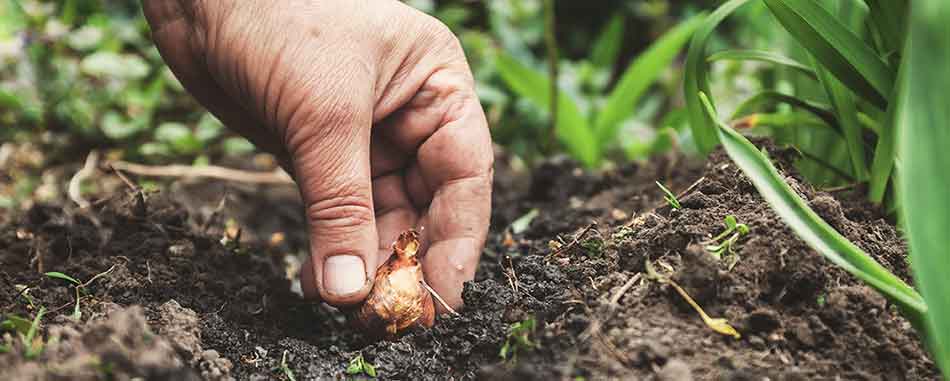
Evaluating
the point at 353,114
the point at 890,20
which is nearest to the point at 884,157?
the point at 890,20

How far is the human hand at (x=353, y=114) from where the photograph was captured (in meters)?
1.37

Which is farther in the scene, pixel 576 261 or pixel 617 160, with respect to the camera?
pixel 617 160

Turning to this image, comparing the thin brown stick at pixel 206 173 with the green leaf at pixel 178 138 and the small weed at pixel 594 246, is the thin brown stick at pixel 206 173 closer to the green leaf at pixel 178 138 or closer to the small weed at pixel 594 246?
the green leaf at pixel 178 138

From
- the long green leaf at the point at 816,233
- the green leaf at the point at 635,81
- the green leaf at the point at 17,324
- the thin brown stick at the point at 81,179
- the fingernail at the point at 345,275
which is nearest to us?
the long green leaf at the point at 816,233

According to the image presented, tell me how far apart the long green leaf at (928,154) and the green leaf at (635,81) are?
5.36 feet

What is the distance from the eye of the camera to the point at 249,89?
1.44 m

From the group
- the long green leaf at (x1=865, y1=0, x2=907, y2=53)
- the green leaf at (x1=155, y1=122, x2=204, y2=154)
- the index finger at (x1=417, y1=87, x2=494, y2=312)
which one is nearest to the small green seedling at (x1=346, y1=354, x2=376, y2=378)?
the index finger at (x1=417, y1=87, x2=494, y2=312)

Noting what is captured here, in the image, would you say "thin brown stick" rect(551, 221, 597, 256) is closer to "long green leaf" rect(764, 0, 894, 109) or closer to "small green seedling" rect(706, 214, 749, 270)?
"small green seedling" rect(706, 214, 749, 270)

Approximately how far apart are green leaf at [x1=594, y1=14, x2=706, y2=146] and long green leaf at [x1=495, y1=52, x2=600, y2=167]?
0.09 metres

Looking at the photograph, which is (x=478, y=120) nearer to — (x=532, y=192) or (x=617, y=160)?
(x=532, y=192)

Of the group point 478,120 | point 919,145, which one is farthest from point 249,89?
point 919,145

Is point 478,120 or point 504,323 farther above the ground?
point 478,120

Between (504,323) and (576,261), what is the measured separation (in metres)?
0.20

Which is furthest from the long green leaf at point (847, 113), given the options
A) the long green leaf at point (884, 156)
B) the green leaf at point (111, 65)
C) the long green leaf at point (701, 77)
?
the green leaf at point (111, 65)
